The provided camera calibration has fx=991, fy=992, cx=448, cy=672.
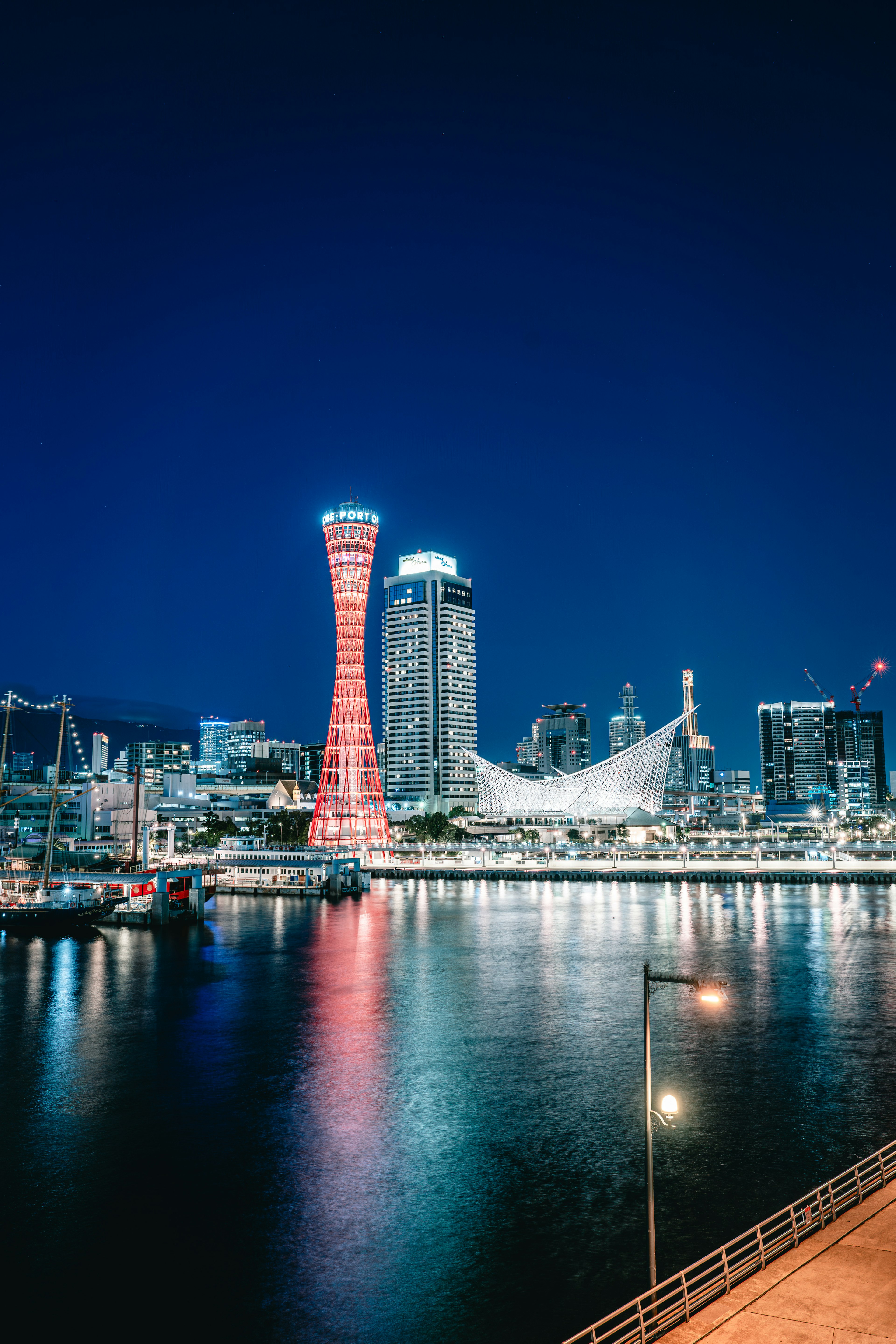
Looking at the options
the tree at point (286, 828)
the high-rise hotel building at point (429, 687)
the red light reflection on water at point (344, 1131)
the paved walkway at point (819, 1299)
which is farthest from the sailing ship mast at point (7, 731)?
the high-rise hotel building at point (429, 687)

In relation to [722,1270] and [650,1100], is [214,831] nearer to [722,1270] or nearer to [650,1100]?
[722,1270]

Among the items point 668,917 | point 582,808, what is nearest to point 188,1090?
point 668,917

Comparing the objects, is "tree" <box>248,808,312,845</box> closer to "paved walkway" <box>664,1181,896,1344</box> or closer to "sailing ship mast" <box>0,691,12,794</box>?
"sailing ship mast" <box>0,691,12,794</box>

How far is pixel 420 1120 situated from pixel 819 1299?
11612 millimetres

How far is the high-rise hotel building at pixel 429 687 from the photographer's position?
6083 inches

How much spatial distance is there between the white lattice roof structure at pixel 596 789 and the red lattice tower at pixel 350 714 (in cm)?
4856

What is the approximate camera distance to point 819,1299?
31.9ft

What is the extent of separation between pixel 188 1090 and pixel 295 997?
10015 millimetres

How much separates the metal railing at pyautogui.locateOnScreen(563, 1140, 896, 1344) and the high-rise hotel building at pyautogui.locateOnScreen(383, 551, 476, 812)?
5463 inches

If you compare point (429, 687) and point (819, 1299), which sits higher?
point (429, 687)

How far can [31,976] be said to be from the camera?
3706 centimetres

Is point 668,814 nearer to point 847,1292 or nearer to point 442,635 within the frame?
point 442,635

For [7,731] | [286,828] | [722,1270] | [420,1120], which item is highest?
[7,731]

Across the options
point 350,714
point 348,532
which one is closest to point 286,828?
point 350,714
